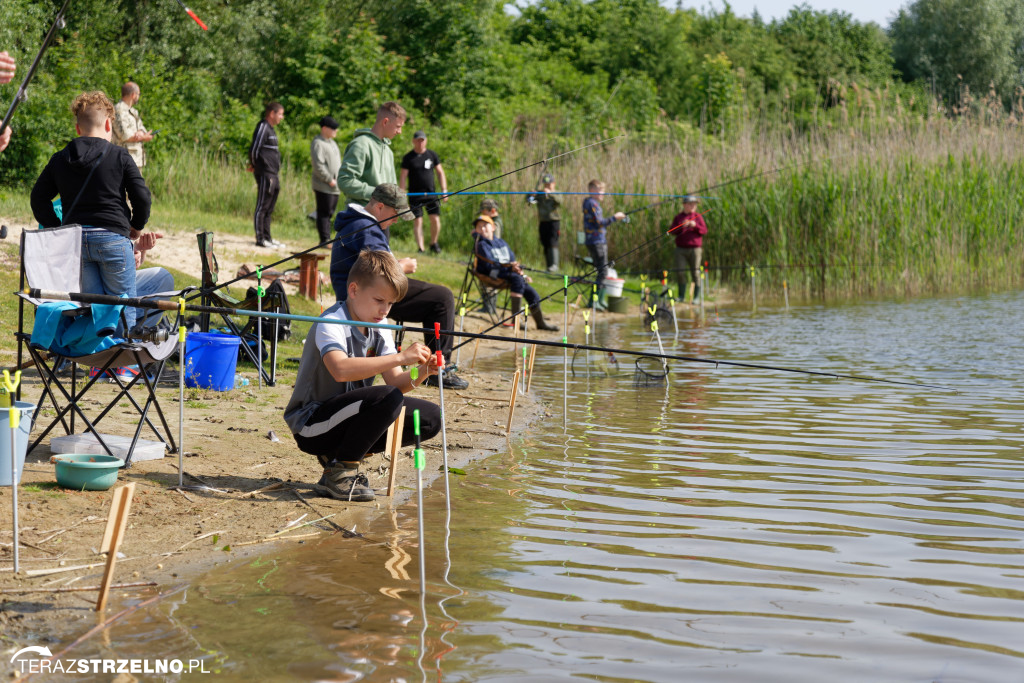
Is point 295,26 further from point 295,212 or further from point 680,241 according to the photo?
point 680,241

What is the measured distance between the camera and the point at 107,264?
536cm

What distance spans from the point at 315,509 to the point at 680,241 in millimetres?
11297

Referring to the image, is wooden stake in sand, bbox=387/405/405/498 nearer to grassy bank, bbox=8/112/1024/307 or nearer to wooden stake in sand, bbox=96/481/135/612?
wooden stake in sand, bbox=96/481/135/612

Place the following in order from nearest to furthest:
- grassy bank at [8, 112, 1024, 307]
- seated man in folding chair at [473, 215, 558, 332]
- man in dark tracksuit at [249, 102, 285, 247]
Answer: seated man in folding chair at [473, 215, 558, 332] < man in dark tracksuit at [249, 102, 285, 247] < grassy bank at [8, 112, 1024, 307]

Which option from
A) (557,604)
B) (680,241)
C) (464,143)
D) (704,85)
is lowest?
(557,604)

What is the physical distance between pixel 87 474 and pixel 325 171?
29.4ft

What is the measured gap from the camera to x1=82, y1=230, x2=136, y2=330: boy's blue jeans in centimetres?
530

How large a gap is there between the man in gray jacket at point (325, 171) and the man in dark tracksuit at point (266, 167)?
495 mm

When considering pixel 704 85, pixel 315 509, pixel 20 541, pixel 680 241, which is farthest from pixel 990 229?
pixel 704 85

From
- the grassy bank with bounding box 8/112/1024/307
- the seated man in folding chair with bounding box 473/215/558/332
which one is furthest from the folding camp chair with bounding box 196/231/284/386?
the grassy bank with bounding box 8/112/1024/307

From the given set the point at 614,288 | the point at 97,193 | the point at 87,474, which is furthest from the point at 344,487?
the point at 614,288

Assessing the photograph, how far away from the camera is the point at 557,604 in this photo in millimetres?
3512

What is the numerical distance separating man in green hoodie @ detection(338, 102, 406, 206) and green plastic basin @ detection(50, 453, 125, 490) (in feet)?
11.3

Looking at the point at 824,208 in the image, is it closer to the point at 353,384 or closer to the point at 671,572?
the point at 353,384
